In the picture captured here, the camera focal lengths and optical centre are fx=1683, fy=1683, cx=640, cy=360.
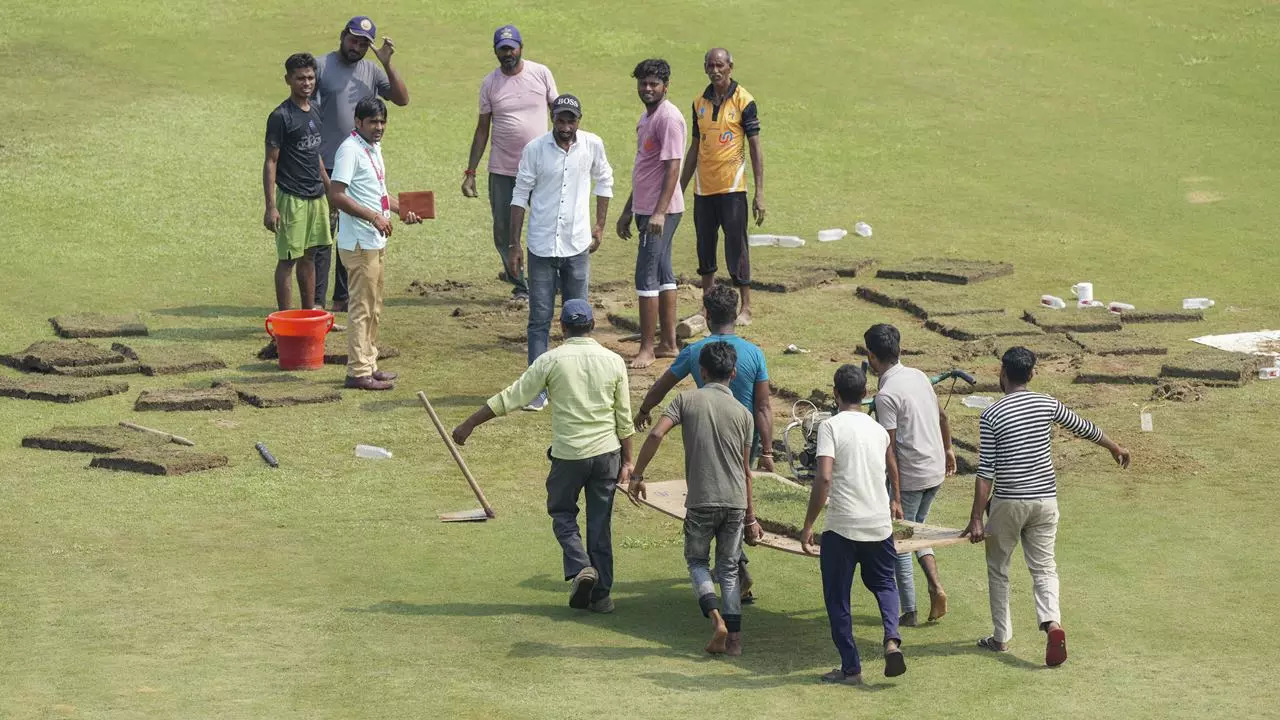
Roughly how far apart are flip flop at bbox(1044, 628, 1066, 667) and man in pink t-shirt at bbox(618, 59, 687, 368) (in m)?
6.24

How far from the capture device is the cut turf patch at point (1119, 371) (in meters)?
13.7

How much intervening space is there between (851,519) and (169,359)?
7.57 meters

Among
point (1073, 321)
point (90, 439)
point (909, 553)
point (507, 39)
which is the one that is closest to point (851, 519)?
point (909, 553)

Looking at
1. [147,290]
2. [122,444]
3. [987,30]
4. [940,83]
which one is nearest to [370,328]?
[122,444]

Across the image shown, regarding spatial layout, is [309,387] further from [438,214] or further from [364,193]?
[438,214]

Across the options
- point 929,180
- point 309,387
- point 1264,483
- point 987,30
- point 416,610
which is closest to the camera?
point 416,610

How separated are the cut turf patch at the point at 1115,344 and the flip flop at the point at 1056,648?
681 centimetres

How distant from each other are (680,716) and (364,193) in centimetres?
676

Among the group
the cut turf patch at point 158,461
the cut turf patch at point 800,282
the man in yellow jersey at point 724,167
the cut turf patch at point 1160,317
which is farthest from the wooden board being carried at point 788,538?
the cut turf patch at point 1160,317

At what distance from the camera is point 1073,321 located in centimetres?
1552

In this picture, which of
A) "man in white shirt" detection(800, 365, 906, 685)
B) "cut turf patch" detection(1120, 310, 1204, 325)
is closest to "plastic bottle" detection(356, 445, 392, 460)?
"man in white shirt" detection(800, 365, 906, 685)

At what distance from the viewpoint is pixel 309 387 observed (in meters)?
13.1

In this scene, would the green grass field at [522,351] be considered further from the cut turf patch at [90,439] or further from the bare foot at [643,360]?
the bare foot at [643,360]

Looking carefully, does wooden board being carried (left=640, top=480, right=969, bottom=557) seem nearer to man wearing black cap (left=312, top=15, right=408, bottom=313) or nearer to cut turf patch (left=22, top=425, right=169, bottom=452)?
cut turf patch (left=22, top=425, right=169, bottom=452)
